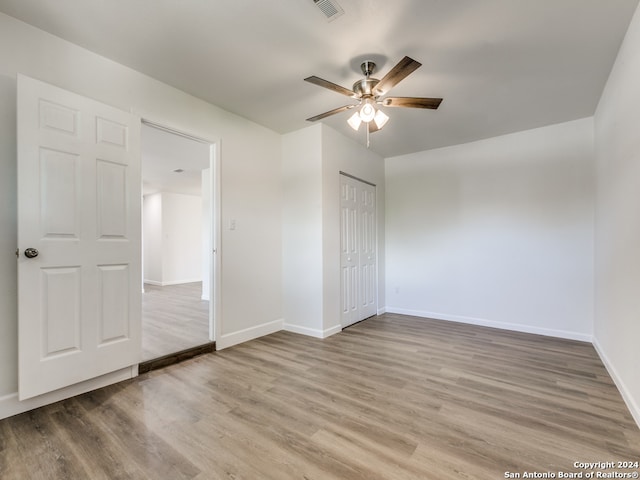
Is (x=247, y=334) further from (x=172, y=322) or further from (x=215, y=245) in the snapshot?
(x=172, y=322)

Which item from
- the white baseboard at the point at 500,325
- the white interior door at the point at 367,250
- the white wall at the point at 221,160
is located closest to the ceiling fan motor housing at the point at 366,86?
the white wall at the point at 221,160

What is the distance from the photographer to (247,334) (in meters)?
3.38

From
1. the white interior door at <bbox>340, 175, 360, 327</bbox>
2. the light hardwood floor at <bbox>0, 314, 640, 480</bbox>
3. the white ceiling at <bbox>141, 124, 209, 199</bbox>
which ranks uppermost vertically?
the white ceiling at <bbox>141, 124, 209, 199</bbox>

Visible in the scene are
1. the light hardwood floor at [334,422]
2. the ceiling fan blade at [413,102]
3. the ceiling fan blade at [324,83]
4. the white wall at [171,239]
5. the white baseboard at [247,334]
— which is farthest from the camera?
the white wall at [171,239]

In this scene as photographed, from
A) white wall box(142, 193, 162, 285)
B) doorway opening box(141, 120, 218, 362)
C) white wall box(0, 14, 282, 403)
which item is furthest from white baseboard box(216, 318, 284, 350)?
white wall box(142, 193, 162, 285)

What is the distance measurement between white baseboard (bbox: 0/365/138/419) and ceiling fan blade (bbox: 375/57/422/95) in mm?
2908

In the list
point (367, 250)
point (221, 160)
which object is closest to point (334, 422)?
point (221, 160)

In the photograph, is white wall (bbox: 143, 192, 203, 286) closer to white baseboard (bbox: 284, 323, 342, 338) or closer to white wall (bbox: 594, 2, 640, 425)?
white baseboard (bbox: 284, 323, 342, 338)

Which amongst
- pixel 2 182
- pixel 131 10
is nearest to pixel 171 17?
pixel 131 10

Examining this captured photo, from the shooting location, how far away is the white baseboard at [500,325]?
344 cm

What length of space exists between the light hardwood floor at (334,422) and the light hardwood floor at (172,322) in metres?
0.42

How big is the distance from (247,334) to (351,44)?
2932 mm

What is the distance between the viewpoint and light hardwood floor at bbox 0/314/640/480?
4.89 feet

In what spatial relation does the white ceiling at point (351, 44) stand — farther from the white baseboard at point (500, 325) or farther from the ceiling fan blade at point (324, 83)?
the white baseboard at point (500, 325)
